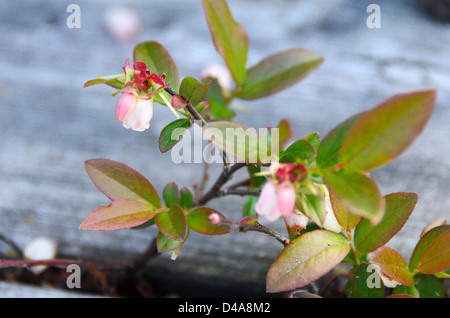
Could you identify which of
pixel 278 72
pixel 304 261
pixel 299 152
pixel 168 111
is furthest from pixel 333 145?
pixel 168 111

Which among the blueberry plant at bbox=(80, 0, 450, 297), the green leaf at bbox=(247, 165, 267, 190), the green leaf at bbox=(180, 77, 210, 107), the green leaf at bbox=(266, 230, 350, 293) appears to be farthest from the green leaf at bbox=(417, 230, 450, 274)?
the green leaf at bbox=(180, 77, 210, 107)

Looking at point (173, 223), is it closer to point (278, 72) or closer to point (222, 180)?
point (222, 180)

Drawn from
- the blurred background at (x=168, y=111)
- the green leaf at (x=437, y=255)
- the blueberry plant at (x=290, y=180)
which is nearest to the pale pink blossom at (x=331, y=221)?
the blueberry plant at (x=290, y=180)

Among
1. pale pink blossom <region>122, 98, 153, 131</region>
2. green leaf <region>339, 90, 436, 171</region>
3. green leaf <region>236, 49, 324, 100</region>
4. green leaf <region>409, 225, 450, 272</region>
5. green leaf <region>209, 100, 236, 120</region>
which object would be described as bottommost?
green leaf <region>409, 225, 450, 272</region>

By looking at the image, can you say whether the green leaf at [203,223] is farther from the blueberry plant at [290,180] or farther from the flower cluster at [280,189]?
the flower cluster at [280,189]

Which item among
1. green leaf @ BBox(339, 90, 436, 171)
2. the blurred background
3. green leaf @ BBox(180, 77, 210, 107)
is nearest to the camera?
green leaf @ BBox(339, 90, 436, 171)

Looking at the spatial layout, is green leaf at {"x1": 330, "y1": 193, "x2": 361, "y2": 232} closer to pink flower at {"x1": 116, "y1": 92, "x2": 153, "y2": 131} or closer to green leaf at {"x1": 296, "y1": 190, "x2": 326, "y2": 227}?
green leaf at {"x1": 296, "y1": 190, "x2": 326, "y2": 227}
